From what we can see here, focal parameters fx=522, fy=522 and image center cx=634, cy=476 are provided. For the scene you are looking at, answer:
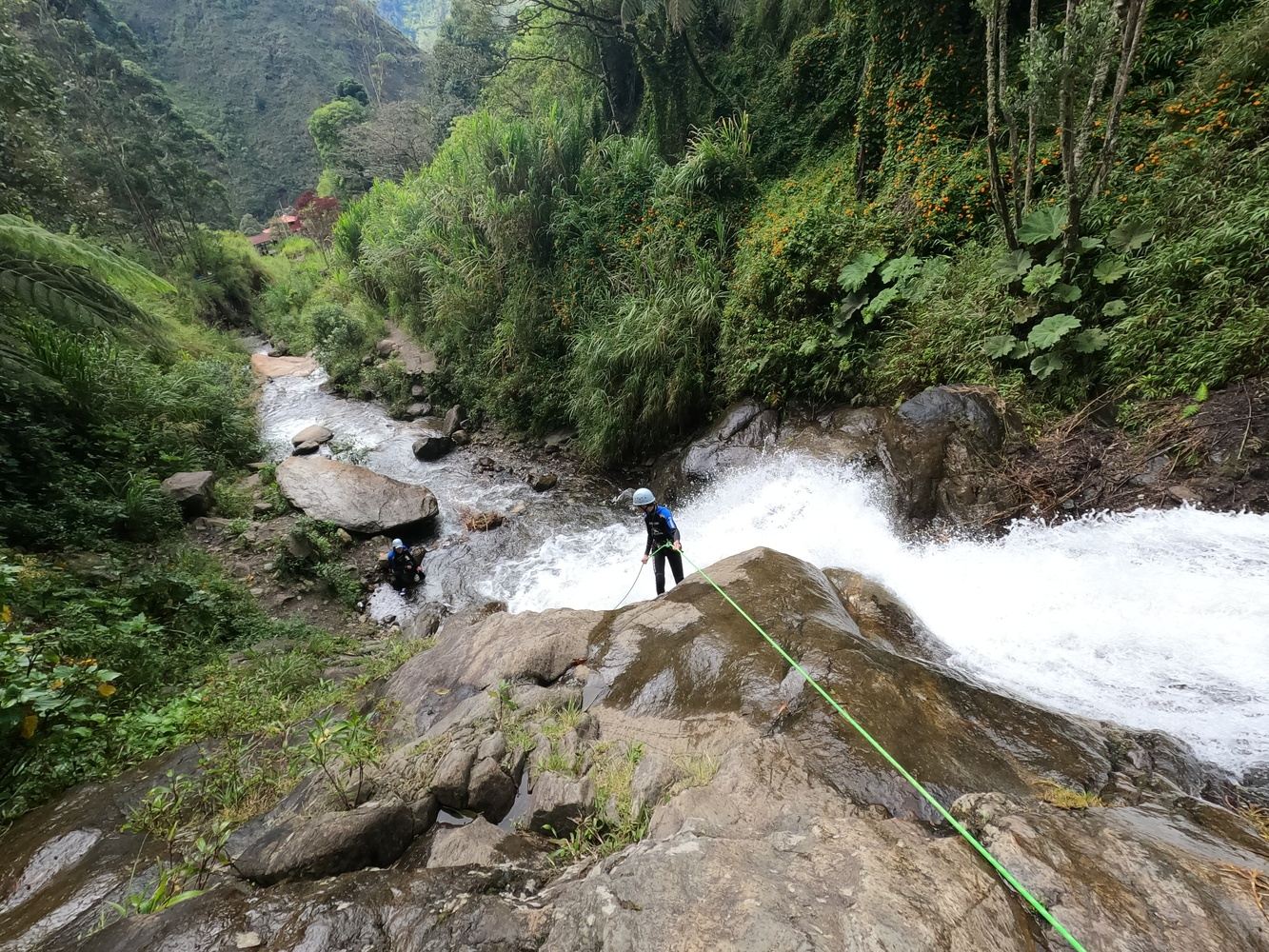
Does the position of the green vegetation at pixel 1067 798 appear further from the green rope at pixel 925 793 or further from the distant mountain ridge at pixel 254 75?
the distant mountain ridge at pixel 254 75

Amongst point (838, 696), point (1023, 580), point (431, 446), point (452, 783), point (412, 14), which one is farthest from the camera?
point (412, 14)

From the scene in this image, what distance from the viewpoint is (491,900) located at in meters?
2.26

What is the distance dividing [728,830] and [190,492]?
9350 mm

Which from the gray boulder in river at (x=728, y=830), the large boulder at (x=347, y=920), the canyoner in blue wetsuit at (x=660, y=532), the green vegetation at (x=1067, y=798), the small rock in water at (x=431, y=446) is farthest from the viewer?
the small rock in water at (x=431, y=446)

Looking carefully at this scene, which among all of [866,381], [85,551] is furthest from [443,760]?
[866,381]

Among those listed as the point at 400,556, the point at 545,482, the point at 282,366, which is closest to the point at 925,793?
the point at 400,556

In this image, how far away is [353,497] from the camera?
9.59 meters

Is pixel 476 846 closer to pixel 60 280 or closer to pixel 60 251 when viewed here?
Result: pixel 60 280

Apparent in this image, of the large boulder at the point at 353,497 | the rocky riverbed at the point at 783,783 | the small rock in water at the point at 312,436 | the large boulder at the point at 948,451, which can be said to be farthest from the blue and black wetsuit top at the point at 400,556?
the large boulder at the point at 948,451

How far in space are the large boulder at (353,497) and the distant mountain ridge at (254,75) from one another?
5396cm

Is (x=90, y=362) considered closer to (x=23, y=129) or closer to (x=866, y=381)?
(x=23, y=129)

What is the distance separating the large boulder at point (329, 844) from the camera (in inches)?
98.3

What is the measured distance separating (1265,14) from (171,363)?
17.0 meters

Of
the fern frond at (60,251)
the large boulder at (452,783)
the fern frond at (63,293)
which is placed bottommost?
the large boulder at (452,783)
